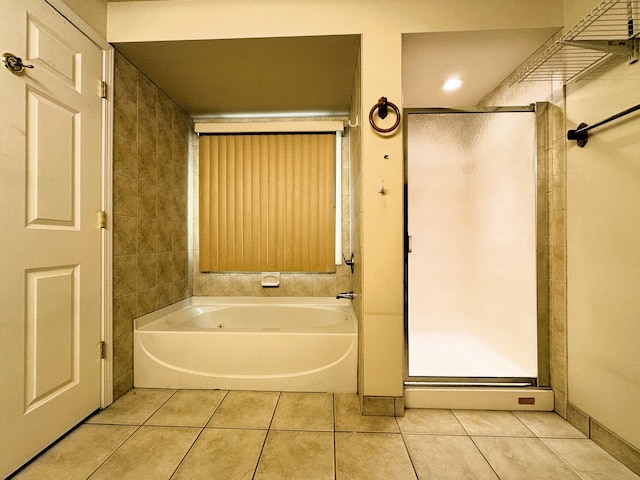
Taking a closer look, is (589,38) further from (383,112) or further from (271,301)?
(271,301)

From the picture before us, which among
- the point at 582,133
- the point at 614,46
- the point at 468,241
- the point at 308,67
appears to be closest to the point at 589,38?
the point at 614,46

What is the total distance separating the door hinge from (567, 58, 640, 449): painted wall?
2568 millimetres

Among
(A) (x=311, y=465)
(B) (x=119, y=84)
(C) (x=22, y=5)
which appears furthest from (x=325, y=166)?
(A) (x=311, y=465)

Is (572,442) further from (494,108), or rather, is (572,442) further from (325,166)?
(325,166)

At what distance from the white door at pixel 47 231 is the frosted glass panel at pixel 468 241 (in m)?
1.80

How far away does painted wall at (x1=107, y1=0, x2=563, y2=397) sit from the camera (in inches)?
61.2

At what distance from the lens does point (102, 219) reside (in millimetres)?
1609

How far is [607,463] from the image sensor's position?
1.23 m

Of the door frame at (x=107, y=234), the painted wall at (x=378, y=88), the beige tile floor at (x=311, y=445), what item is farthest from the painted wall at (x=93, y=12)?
the beige tile floor at (x=311, y=445)

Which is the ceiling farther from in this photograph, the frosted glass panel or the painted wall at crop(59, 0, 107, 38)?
the frosted glass panel

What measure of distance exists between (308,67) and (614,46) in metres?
1.53

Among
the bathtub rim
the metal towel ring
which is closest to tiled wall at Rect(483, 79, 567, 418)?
the metal towel ring

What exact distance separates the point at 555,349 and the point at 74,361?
2595 mm

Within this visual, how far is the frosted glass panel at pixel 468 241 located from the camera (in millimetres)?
1719
